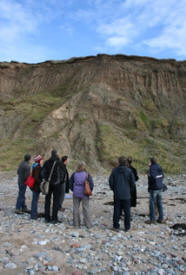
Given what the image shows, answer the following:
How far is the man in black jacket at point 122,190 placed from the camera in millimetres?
6355

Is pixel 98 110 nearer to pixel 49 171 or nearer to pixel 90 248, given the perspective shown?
pixel 49 171

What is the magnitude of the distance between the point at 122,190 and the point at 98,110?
27.1 meters

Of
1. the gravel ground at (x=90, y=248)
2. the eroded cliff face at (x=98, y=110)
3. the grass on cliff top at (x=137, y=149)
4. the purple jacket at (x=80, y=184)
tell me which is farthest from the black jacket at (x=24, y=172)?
the grass on cliff top at (x=137, y=149)

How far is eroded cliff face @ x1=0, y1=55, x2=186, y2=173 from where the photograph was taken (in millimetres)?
26875

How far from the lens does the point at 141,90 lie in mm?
37594

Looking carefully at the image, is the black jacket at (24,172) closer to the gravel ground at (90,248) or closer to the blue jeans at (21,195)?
the blue jeans at (21,195)

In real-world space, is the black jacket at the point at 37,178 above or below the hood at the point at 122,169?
below

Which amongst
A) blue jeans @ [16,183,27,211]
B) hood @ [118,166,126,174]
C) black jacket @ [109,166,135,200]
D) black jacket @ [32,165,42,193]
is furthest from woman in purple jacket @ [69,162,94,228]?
blue jeans @ [16,183,27,211]

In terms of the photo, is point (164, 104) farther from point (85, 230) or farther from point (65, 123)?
point (85, 230)

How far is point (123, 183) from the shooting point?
6.39m

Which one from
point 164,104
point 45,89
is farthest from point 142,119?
point 45,89

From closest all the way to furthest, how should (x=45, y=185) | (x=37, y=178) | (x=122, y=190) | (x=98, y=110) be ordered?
(x=122, y=190)
(x=45, y=185)
(x=37, y=178)
(x=98, y=110)

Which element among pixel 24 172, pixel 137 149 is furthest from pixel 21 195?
pixel 137 149

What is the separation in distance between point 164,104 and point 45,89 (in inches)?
740
